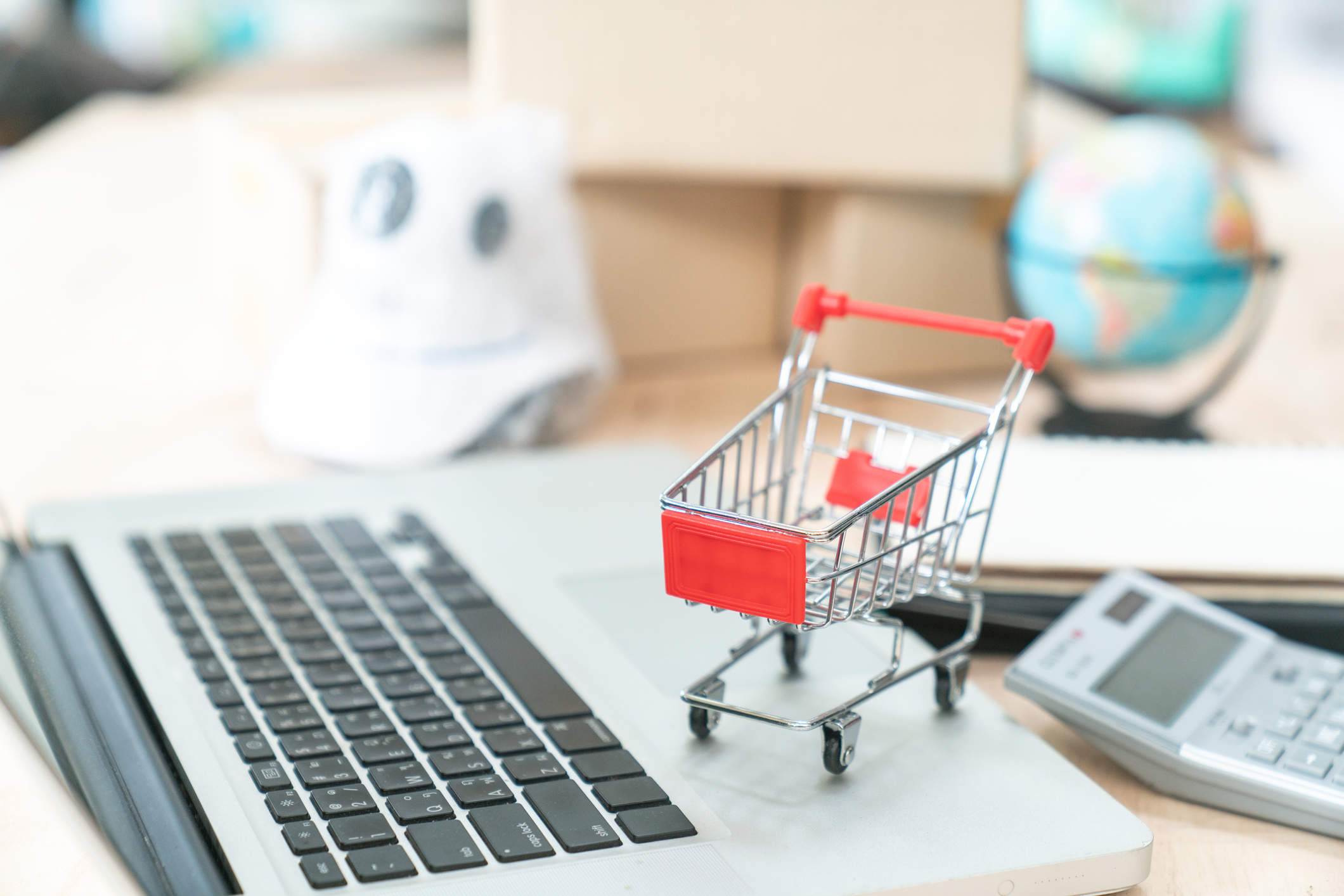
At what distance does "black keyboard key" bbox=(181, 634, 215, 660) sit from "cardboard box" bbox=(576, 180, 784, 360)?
47cm

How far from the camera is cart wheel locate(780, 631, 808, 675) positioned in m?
0.46

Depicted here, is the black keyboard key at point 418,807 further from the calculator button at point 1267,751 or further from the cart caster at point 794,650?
the calculator button at point 1267,751

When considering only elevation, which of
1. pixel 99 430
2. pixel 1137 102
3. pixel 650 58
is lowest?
pixel 99 430

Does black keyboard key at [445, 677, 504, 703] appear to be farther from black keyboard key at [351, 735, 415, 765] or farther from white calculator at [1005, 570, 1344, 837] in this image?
white calculator at [1005, 570, 1344, 837]

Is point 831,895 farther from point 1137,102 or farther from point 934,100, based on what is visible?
point 1137,102

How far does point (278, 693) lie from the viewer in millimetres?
442

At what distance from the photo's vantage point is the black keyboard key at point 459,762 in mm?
395

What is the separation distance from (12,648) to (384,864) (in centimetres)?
21

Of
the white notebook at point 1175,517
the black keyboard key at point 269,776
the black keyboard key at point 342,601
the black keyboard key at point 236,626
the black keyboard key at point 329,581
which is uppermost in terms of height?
the white notebook at point 1175,517

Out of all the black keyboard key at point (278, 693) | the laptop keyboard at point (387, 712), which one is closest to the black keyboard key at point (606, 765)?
the laptop keyboard at point (387, 712)

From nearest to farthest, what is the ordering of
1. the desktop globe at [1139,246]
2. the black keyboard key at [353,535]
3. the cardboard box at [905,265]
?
the black keyboard key at [353,535] < the desktop globe at [1139,246] < the cardboard box at [905,265]

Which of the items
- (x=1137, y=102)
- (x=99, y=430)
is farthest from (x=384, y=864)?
(x=1137, y=102)

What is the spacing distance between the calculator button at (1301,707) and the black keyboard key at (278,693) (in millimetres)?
335

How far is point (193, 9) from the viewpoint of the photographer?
2.14m
